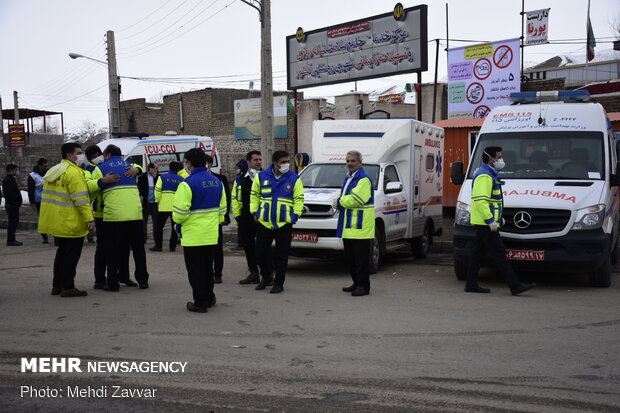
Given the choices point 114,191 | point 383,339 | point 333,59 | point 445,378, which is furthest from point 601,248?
point 333,59

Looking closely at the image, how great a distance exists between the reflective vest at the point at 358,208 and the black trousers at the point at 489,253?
1.44 meters

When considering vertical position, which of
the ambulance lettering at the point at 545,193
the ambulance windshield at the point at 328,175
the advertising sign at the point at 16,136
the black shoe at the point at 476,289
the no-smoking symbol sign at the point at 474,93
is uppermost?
the no-smoking symbol sign at the point at 474,93

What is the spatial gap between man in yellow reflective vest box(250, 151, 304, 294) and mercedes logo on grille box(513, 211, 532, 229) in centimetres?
299

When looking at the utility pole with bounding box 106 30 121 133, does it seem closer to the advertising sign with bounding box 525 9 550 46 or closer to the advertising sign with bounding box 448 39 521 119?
the advertising sign with bounding box 448 39 521 119

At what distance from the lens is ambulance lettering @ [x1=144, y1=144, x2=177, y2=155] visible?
23578 millimetres

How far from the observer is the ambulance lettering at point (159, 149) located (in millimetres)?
23578

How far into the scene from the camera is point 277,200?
884 cm

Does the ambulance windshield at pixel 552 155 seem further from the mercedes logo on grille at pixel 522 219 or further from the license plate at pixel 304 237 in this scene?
the license plate at pixel 304 237

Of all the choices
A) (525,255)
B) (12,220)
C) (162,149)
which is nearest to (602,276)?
(525,255)

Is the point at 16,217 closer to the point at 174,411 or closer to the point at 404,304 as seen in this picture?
the point at 404,304

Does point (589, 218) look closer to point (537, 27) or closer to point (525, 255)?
point (525, 255)

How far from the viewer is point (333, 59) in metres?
22.1

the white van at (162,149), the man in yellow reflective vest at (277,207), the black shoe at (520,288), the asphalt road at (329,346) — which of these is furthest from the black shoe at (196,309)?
the white van at (162,149)

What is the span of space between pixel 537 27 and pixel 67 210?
93.3 ft
